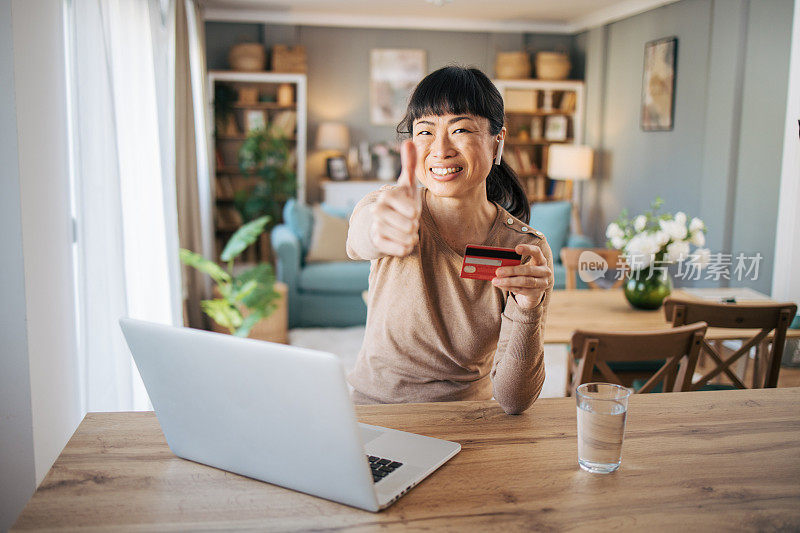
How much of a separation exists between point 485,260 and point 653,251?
1.90 metres

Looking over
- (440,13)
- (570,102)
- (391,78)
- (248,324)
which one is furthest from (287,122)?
(248,324)

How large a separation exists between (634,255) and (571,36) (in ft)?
16.7

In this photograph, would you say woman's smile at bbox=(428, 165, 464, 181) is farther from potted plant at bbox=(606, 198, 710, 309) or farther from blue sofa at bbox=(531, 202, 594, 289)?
blue sofa at bbox=(531, 202, 594, 289)

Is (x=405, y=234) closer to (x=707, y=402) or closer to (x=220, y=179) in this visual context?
(x=707, y=402)

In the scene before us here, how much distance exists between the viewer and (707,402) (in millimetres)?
1324

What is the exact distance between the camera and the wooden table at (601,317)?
2520 millimetres

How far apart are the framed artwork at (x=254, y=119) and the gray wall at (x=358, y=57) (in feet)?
1.79

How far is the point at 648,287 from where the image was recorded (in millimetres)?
2830

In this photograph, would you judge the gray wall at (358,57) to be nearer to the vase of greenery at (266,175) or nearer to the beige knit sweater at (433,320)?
the vase of greenery at (266,175)

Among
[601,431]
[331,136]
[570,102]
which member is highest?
[570,102]

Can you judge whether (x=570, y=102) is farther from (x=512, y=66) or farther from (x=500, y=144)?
(x=500, y=144)

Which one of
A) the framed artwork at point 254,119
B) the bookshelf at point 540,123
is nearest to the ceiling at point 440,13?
the bookshelf at point 540,123

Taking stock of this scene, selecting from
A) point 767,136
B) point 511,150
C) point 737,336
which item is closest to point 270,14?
point 511,150

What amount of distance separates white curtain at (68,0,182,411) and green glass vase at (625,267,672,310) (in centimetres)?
201
